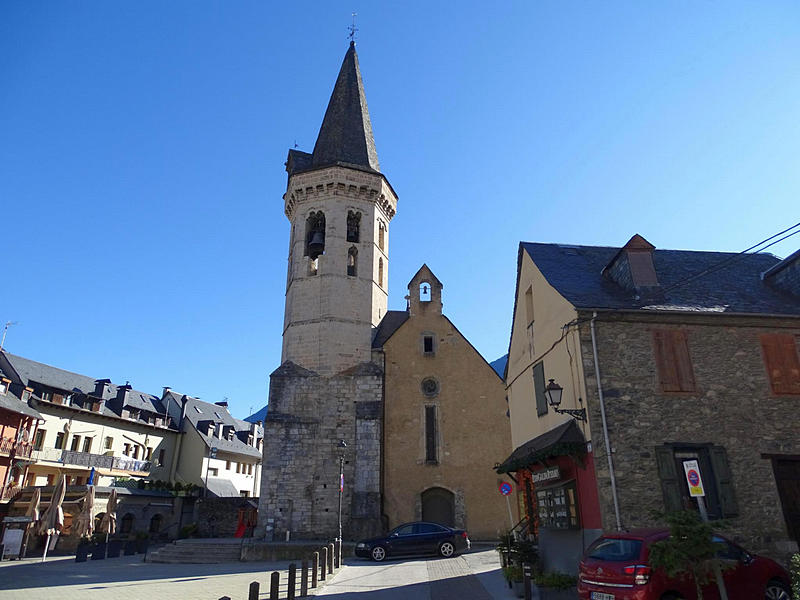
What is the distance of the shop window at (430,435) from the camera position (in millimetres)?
22812

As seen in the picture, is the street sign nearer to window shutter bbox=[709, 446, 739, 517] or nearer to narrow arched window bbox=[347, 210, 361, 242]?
→ window shutter bbox=[709, 446, 739, 517]

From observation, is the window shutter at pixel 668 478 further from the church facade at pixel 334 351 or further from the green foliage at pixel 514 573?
the church facade at pixel 334 351

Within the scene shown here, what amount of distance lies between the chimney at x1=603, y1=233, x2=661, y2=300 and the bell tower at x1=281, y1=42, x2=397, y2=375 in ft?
43.4

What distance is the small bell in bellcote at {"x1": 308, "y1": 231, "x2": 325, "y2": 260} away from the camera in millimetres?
25766

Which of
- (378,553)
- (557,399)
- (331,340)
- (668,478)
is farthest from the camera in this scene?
(331,340)

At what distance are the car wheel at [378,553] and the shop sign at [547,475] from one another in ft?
22.6

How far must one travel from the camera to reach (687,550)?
21.9 ft

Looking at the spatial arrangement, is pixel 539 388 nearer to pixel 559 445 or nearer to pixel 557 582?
pixel 559 445

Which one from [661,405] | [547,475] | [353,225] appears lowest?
[547,475]

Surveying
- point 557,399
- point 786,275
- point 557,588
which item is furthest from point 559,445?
point 786,275

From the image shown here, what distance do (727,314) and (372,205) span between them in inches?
716

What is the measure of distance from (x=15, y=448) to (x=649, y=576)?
2985 cm

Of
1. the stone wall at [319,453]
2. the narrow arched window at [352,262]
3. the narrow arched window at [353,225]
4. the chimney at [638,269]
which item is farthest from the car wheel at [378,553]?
the narrow arched window at [353,225]

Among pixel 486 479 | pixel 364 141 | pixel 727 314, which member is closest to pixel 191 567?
pixel 486 479
